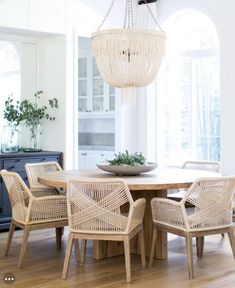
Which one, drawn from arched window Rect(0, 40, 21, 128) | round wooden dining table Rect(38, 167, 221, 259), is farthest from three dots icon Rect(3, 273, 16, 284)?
arched window Rect(0, 40, 21, 128)

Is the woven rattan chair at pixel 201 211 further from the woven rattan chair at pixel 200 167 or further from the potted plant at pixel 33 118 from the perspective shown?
the potted plant at pixel 33 118

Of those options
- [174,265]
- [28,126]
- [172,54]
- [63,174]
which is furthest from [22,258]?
[172,54]

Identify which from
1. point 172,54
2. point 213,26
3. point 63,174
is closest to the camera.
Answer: point 63,174

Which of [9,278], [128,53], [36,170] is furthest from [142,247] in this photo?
[128,53]

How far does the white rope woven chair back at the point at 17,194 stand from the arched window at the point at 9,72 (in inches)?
82.6

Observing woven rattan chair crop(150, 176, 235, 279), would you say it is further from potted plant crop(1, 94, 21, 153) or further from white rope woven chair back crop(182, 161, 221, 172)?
potted plant crop(1, 94, 21, 153)

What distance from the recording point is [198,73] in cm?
676

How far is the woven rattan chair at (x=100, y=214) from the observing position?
3.81 m

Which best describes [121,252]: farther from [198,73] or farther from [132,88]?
[198,73]

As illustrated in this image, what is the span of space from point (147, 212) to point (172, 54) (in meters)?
3.09

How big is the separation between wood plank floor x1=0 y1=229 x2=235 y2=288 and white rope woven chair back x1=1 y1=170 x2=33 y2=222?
415mm

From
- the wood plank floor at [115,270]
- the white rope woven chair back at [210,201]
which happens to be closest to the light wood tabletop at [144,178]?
the white rope woven chair back at [210,201]

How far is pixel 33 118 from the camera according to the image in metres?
6.42

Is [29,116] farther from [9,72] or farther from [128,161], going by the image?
[128,161]
